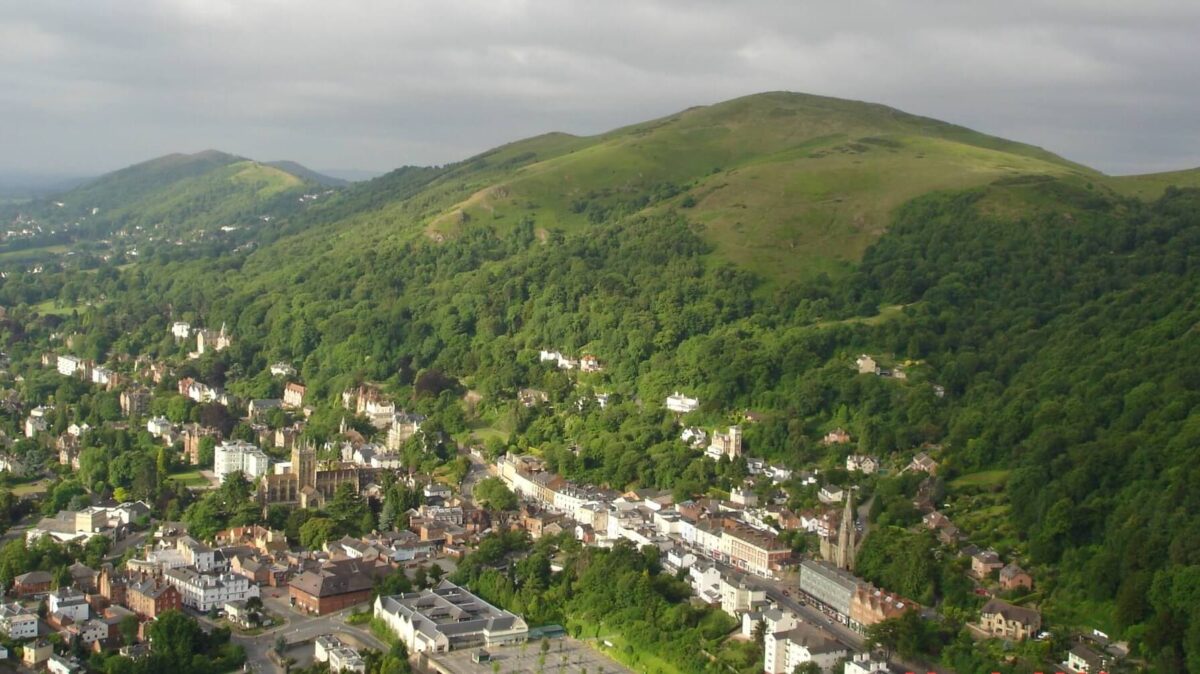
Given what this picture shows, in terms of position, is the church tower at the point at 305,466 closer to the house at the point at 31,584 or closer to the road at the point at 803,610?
the house at the point at 31,584

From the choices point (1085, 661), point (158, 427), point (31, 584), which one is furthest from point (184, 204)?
point (1085, 661)

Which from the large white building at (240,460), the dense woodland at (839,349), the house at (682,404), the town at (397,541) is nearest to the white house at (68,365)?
the dense woodland at (839,349)

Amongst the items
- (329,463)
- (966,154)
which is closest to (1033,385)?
(329,463)

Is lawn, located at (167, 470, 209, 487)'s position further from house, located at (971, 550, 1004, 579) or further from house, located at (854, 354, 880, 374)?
house, located at (971, 550, 1004, 579)

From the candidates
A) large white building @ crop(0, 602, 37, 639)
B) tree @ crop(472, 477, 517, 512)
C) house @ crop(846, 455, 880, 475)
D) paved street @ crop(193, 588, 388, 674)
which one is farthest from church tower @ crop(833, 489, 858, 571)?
large white building @ crop(0, 602, 37, 639)

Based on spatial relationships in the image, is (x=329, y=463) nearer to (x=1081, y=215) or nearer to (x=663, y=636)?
(x=663, y=636)

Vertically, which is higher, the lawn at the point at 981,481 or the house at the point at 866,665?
the lawn at the point at 981,481
